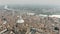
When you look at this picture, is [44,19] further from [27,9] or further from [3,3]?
[3,3]

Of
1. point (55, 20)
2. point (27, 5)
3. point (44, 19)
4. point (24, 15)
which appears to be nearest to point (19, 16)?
point (24, 15)

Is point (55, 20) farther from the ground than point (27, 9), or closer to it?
closer to it

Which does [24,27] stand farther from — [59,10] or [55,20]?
[59,10]

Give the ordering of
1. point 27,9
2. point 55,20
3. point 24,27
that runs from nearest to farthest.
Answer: point 24,27, point 55,20, point 27,9

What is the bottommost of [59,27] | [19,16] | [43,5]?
[59,27]

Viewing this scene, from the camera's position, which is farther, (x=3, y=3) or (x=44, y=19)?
(x=3, y=3)

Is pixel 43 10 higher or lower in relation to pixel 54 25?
higher

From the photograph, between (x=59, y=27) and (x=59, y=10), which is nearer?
(x=59, y=27)

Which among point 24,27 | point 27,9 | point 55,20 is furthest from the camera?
point 27,9

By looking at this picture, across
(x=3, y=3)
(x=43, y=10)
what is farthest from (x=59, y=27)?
(x=3, y=3)
